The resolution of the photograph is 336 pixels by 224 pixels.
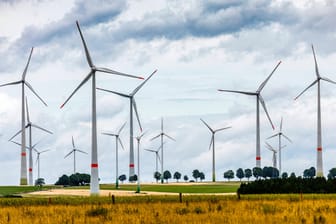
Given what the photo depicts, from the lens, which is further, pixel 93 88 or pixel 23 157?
pixel 23 157

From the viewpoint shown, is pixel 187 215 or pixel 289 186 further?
pixel 289 186

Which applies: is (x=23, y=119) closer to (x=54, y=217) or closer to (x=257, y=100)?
(x=257, y=100)

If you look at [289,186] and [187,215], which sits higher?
[289,186]

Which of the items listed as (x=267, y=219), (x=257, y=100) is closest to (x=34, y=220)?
(x=267, y=219)

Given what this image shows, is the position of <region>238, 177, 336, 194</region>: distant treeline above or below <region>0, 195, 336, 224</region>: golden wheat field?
above

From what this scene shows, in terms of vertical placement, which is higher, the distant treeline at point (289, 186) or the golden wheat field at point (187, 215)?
the distant treeline at point (289, 186)

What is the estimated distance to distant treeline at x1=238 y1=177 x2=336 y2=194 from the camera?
9431cm

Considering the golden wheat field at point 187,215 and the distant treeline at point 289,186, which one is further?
the distant treeline at point 289,186

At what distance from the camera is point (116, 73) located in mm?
115938

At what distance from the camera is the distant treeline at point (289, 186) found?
94.3 meters

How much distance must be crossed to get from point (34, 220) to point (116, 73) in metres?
71.6

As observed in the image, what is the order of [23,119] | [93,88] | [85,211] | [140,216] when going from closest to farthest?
[140,216] → [85,211] → [93,88] → [23,119]

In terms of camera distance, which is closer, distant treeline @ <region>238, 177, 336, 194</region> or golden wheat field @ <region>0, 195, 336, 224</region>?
golden wheat field @ <region>0, 195, 336, 224</region>

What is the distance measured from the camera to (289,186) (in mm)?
94875
